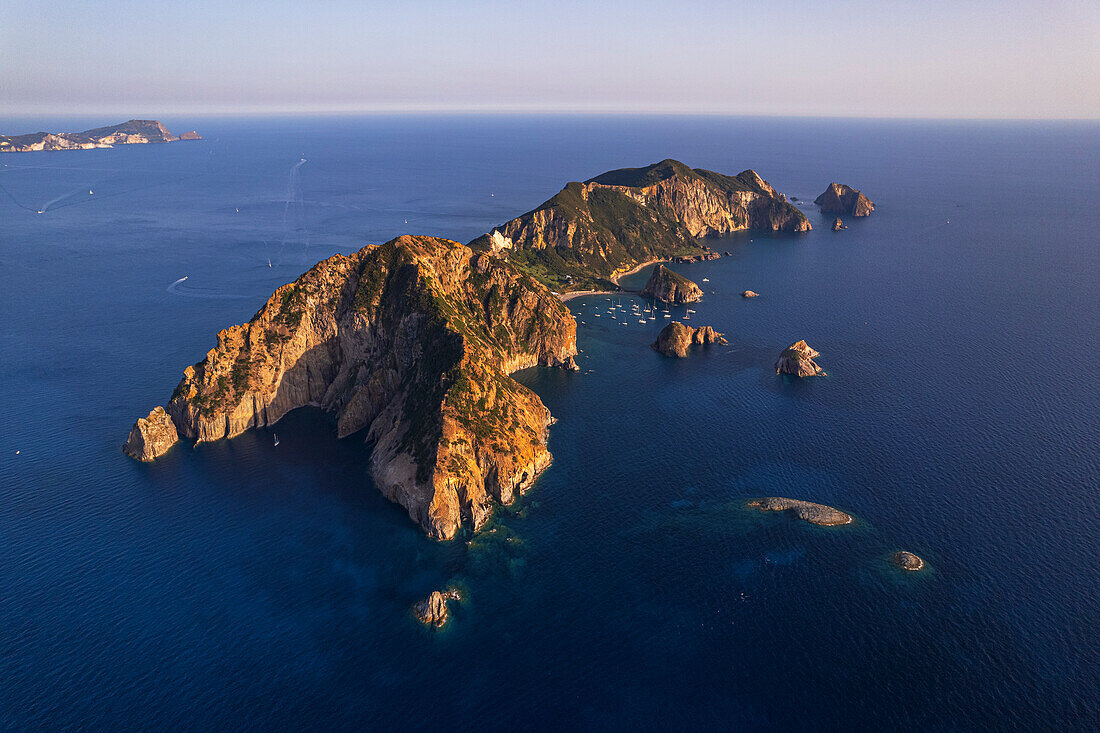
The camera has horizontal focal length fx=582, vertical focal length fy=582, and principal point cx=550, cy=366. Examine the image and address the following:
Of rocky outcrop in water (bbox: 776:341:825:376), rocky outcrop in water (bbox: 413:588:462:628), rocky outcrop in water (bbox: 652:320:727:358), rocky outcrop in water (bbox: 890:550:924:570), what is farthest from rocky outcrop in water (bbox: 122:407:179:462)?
rocky outcrop in water (bbox: 776:341:825:376)

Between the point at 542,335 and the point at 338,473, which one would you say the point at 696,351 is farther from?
the point at 338,473

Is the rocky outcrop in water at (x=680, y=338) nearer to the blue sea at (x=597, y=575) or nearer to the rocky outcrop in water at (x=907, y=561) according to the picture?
the blue sea at (x=597, y=575)

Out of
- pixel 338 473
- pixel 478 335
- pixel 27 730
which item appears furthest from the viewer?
pixel 478 335

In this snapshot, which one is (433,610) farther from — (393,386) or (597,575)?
(393,386)

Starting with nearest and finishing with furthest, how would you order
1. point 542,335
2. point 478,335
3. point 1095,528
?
point 1095,528, point 478,335, point 542,335

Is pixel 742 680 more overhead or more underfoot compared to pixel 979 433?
more underfoot

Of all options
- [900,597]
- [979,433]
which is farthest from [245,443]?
[979,433]
